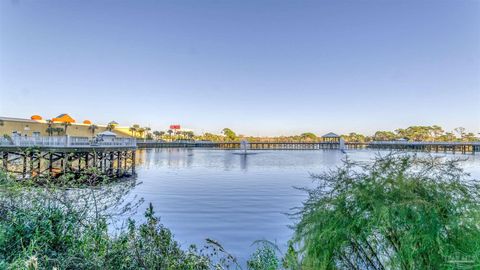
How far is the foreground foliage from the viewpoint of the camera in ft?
6.40

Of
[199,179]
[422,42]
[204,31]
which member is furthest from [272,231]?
[204,31]

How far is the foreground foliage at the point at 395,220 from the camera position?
1.95 metres

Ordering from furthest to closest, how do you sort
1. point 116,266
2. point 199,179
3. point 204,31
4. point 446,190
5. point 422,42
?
1. point 204,31
2. point 422,42
3. point 199,179
4. point 116,266
5. point 446,190

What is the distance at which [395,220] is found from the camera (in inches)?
81.6

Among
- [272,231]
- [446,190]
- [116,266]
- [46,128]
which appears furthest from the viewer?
[46,128]

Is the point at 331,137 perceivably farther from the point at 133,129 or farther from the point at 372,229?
the point at 372,229

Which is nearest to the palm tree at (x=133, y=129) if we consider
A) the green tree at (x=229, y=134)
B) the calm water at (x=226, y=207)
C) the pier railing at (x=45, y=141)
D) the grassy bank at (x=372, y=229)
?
the green tree at (x=229, y=134)


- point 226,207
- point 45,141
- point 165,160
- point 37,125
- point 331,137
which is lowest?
→ point 226,207

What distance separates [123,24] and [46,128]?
4840 centimetres

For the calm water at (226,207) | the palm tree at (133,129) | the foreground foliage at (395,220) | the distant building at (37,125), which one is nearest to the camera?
the foreground foliage at (395,220)

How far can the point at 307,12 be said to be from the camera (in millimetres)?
25234

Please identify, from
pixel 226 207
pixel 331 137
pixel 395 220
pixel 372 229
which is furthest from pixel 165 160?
pixel 331 137

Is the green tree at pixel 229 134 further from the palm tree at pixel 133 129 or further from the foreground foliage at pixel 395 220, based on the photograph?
the foreground foliage at pixel 395 220

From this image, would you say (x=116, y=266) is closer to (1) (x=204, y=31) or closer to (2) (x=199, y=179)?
(2) (x=199, y=179)
